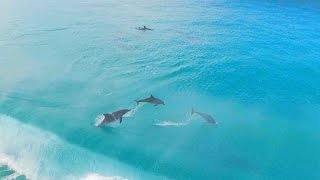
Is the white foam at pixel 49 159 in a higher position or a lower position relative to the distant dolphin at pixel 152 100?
lower

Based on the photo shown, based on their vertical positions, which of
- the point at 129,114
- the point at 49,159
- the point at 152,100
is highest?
the point at 152,100

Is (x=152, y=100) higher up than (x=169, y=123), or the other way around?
(x=152, y=100)

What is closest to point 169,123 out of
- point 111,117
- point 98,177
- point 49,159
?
point 111,117

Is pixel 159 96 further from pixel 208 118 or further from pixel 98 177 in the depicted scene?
pixel 98 177

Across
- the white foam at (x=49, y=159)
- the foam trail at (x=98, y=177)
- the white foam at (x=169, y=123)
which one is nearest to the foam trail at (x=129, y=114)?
the white foam at (x=169, y=123)

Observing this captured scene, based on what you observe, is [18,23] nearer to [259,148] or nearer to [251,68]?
[251,68]

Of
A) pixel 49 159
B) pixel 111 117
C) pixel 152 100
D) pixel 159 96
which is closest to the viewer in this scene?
pixel 49 159

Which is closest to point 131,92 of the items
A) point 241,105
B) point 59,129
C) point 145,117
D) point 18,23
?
point 145,117

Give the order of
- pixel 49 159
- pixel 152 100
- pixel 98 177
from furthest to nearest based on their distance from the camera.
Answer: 1. pixel 152 100
2. pixel 49 159
3. pixel 98 177

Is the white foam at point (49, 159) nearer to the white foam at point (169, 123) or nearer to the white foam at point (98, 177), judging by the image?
the white foam at point (98, 177)
